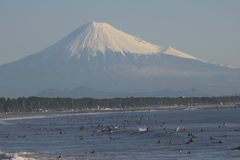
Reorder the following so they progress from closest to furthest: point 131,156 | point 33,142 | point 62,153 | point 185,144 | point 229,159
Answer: point 229,159, point 131,156, point 62,153, point 185,144, point 33,142

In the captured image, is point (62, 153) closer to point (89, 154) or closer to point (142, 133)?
point (89, 154)

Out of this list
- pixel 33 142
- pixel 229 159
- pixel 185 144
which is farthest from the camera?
pixel 33 142

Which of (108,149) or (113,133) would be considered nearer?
(108,149)

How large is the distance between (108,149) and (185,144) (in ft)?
23.9

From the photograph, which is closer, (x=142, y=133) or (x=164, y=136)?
(x=164, y=136)

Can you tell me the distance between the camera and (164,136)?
63.7m

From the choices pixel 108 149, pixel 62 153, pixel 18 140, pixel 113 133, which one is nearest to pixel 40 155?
pixel 62 153

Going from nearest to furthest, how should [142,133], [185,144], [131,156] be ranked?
[131,156] → [185,144] → [142,133]

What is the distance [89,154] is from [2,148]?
12236 millimetres

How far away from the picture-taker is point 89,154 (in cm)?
4831

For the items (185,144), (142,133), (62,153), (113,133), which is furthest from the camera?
(113,133)

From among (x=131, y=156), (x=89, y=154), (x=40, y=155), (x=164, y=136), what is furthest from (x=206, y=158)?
(x=164, y=136)

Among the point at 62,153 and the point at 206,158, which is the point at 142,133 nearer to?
the point at 62,153

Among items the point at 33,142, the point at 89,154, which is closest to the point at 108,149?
the point at 89,154
